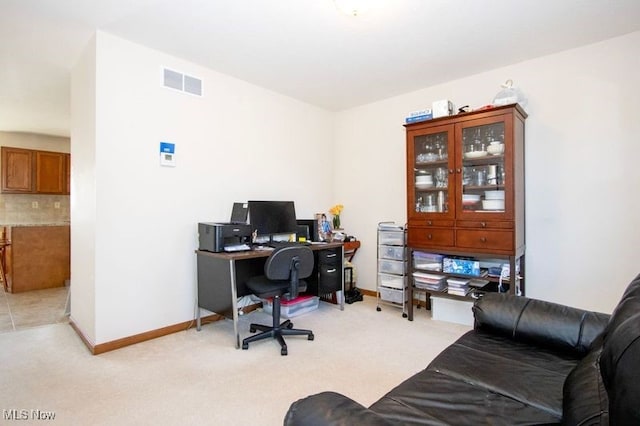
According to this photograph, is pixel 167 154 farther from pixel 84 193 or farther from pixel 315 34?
pixel 315 34

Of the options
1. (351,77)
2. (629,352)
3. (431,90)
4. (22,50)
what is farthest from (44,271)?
(629,352)

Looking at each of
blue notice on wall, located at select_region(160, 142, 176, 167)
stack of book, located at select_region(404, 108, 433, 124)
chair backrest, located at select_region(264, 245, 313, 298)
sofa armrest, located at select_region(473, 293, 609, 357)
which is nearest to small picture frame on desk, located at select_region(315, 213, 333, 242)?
chair backrest, located at select_region(264, 245, 313, 298)

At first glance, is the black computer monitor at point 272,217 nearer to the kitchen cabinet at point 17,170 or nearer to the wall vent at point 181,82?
the wall vent at point 181,82

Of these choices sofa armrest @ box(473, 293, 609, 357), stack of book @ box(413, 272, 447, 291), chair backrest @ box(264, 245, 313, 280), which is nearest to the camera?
sofa armrest @ box(473, 293, 609, 357)

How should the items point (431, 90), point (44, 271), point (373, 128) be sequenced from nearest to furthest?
point (431, 90)
point (373, 128)
point (44, 271)

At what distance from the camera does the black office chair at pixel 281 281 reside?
255 centimetres

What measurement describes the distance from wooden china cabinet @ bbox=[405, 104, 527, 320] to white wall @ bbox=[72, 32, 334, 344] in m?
1.69

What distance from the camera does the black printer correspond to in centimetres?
280

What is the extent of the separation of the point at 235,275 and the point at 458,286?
2001 mm

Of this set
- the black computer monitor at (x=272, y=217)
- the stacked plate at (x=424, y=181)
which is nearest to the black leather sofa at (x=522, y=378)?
the stacked plate at (x=424, y=181)

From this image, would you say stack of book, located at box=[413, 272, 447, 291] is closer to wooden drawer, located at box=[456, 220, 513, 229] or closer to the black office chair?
wooden drawer, located at box=[456, 220, 513, 229]

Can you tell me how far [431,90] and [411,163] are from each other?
101cm

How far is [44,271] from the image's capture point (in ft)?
14.8

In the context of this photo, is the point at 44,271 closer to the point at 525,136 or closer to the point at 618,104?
the point at 525,136
